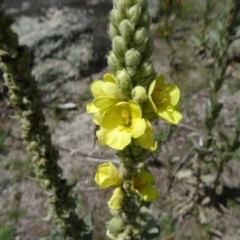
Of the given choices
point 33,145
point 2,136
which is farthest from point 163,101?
point 2,136

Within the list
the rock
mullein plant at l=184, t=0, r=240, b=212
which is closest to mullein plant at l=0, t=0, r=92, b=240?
mullein plant at l=184, t=0, r=240, b=212

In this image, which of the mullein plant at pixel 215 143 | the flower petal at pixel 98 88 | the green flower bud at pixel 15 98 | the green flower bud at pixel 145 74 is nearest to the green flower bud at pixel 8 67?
the green flower bud at pixel 15 98

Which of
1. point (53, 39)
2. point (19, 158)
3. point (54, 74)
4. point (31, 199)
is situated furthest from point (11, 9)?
point (31, 199)

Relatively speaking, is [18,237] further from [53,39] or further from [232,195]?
[53,39]

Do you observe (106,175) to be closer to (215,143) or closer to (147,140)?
(147,140)

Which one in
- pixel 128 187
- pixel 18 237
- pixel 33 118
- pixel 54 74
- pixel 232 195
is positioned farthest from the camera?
pixel 54 74
